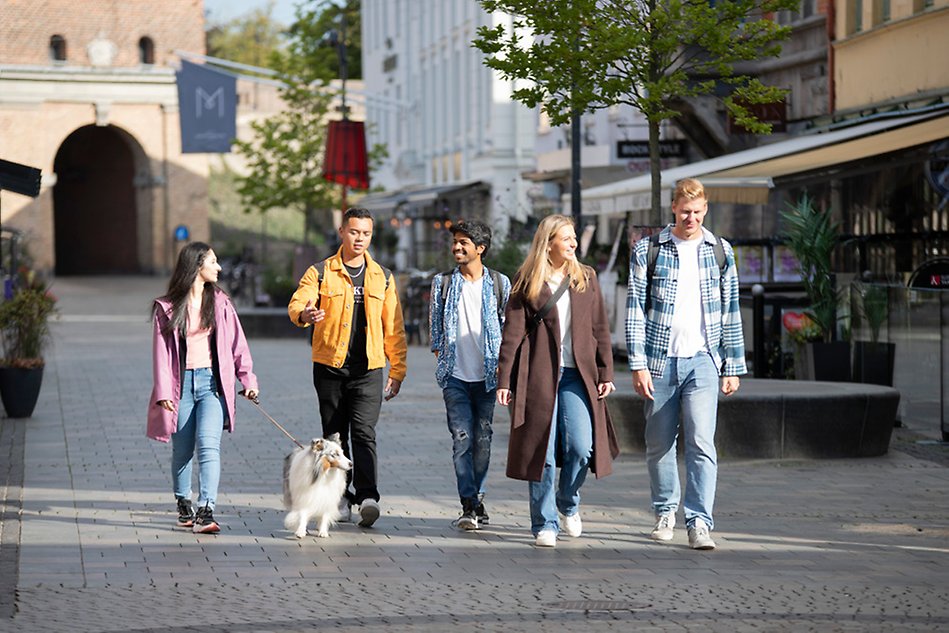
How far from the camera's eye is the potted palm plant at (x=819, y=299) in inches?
651

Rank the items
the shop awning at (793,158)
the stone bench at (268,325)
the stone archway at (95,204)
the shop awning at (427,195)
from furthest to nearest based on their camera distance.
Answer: the stone archway at (95,204), the shop awning at (427,195), the stone bench at (268,325), the shop awning at (793,158)

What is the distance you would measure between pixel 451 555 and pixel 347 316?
1.71 metres

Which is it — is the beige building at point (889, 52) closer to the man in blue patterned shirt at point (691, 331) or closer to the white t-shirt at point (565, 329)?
the man in blue patterned shirt at point (691, 331)

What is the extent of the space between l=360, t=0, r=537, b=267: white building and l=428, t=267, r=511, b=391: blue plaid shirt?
77.7 feet

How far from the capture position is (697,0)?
1764 cm

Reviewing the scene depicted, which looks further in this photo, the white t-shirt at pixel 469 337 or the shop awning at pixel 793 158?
the shop awning at pixel 793 158

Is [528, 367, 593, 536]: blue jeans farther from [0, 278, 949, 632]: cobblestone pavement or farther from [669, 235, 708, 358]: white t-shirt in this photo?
[669, 235, 708, 358]: white t-shirt

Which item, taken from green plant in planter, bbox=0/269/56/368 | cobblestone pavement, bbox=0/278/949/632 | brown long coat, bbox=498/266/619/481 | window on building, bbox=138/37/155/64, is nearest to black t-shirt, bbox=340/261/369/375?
cobblestone pavement, bbox=0/278/949/632

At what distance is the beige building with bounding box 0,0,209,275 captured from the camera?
208ft

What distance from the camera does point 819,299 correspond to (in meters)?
16.9

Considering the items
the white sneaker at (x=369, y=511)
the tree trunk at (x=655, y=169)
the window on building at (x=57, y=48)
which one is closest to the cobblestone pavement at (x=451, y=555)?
the white sneaker at (x=369, y=511)

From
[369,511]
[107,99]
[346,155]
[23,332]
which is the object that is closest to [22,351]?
[23,332]

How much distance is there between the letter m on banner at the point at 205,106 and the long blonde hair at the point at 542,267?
2912 centimetres

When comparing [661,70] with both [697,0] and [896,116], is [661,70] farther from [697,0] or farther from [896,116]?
[896,116]
